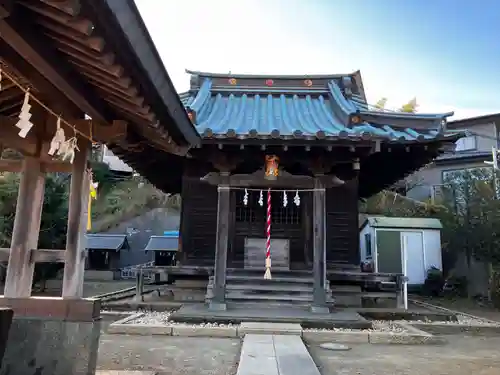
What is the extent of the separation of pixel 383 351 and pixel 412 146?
14.9 ft

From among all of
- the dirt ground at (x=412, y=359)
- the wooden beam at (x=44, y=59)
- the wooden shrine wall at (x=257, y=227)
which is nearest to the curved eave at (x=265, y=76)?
the wooden shrine wall at (x=257, y=227)

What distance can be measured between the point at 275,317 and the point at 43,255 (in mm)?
4980

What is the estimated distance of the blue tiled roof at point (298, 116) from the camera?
28.0ft

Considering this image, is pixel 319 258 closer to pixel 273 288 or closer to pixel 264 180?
pixel 273 288

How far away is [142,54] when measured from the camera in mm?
2947

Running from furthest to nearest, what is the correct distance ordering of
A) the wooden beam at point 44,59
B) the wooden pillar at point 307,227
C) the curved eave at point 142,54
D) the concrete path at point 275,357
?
the wooden pillar at point 307,227 → the concrete path at point 275,357 → the wooden beam at point 44,59 → the curved eave at point 142,54

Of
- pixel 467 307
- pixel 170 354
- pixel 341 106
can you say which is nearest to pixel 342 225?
pixel 341 106

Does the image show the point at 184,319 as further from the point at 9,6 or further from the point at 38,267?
the point at 38,267

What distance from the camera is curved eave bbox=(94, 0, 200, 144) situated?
2410 millimetres

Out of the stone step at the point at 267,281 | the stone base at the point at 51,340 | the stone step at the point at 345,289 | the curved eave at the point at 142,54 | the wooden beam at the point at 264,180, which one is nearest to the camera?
the curved eave at the point at 142,54

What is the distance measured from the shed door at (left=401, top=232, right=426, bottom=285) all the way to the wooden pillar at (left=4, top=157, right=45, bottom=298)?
45.6ft

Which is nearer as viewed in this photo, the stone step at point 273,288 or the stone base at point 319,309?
the stone base at point 319,309

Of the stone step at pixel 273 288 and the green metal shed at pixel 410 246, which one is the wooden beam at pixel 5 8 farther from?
the green metal shed at pixel 410 246

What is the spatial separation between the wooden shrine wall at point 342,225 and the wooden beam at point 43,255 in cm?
774
